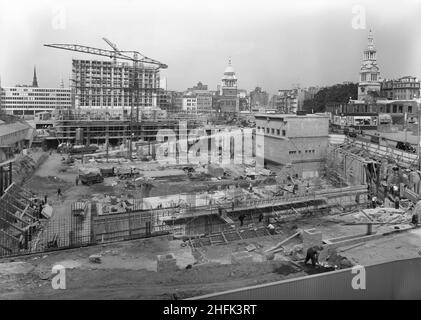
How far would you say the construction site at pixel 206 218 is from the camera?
672 cm

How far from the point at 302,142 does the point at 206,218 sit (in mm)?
9065

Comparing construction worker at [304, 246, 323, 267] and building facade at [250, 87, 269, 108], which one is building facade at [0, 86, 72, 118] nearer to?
building facade at [250, 87, 269, 108]

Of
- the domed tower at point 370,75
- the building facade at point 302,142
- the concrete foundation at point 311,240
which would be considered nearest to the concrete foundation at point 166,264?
the concrete foundation at point 311,240

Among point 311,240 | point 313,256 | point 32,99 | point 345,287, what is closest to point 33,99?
point 32,99

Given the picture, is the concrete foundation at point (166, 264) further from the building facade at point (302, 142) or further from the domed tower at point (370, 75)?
the domed tower at point (370, 75)

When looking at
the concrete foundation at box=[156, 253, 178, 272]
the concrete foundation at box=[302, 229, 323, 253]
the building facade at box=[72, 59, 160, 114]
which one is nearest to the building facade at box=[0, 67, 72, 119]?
the building facade at box=[72, 59, 160, 114]

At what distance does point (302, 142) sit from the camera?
18.8 metres

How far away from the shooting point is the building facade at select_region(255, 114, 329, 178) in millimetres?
18562

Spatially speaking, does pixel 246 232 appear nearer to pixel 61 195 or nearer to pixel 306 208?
pixel 306 208

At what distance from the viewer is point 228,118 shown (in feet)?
172
